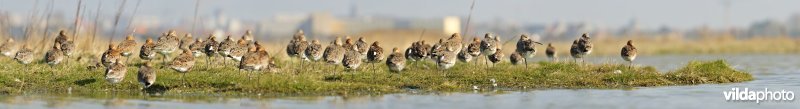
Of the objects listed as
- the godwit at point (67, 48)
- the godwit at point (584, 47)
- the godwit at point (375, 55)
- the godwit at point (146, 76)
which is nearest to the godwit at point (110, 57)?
the godwit at point (67, 48)

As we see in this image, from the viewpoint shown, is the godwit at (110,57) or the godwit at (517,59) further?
the godwit at (517,59)

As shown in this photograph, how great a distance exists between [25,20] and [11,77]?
765cm

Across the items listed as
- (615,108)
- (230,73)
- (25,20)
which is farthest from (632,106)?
(25,20)

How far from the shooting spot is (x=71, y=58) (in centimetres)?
2655

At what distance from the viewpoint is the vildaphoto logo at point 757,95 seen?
61.4 feet

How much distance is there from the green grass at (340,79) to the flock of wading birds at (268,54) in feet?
0.80

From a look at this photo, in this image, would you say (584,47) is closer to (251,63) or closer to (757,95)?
(757,95)

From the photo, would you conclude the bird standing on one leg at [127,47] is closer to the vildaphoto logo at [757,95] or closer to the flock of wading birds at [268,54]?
the flock of wading birds at [268,54]

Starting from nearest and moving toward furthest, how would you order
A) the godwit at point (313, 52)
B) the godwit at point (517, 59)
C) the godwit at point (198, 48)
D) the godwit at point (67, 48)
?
the godwit at point (313, 52), the godwit at point (67, 48), the godwit at point (198, 48), the godwit at point (517, 59)

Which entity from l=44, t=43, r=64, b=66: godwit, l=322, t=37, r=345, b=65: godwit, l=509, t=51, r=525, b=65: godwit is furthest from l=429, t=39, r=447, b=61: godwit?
l=44, t=43, r=64, b=66: godwit

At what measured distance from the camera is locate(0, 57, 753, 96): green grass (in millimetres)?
20186

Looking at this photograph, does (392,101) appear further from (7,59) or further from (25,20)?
(25,20)

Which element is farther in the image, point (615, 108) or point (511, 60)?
point (511, 60)

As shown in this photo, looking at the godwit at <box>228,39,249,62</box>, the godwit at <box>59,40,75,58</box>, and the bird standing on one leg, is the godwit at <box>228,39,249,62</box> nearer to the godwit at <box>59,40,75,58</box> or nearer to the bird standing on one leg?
the bird standing on one leg
